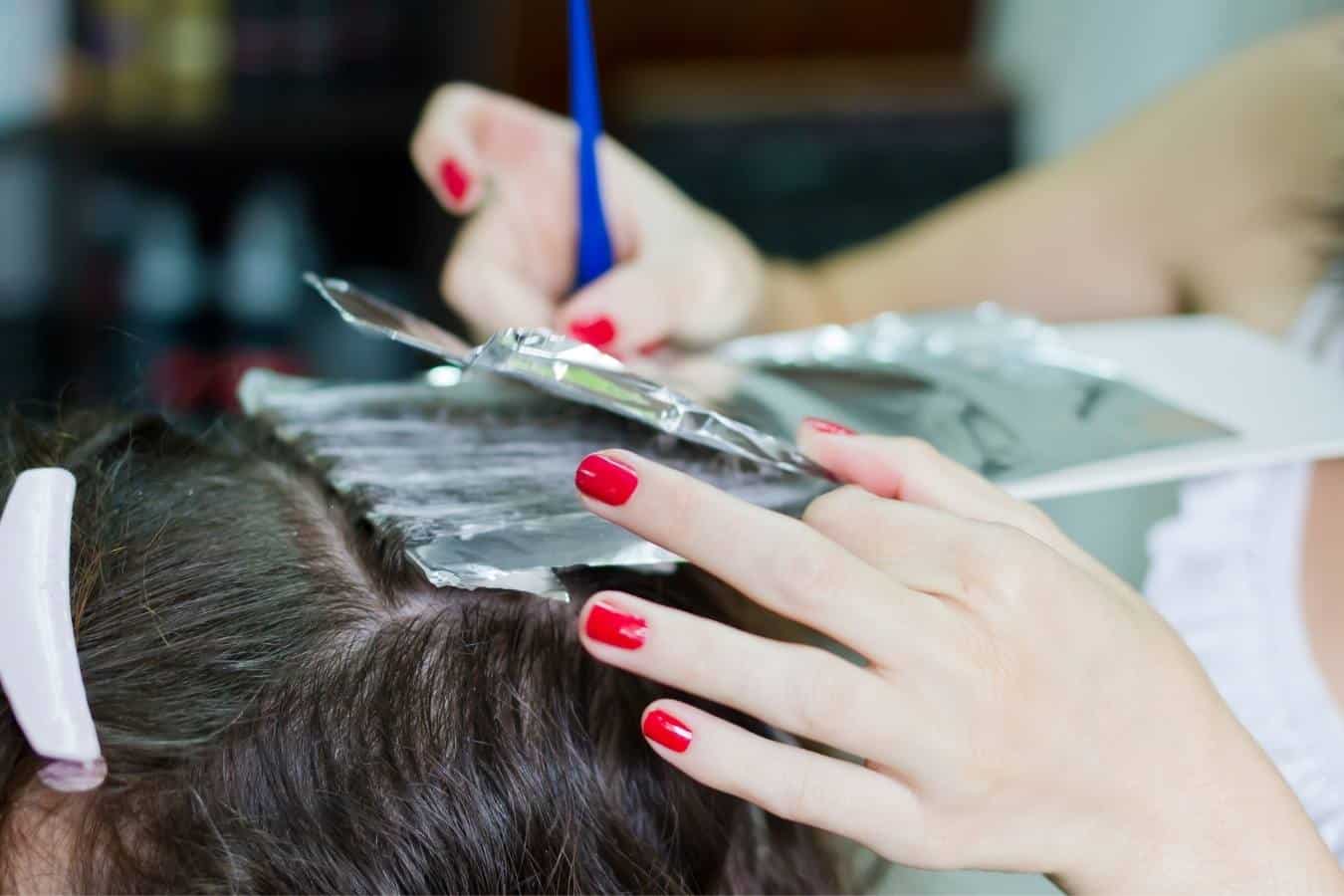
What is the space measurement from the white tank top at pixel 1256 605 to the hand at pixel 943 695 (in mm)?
184

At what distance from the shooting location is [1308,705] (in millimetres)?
A: 722

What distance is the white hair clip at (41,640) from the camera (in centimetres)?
52

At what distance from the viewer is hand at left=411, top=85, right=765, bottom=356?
85 cm

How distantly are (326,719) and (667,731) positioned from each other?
17 centimetres

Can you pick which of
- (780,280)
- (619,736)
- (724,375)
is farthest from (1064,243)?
(619,736)

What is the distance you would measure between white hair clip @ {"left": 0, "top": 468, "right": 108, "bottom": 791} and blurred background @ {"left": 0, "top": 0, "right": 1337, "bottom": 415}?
1.70 metres

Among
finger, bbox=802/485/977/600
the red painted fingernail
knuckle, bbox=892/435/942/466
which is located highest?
the red painted fingernail

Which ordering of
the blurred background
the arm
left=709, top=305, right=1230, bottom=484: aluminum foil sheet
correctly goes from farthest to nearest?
the blurred background, the arm, left=709, top=305, right=1230, bottom=484: aluminum foil sheet

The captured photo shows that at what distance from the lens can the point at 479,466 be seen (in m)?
0.65

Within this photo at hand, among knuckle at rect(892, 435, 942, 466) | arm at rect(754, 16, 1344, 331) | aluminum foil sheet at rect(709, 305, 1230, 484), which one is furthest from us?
arm at rect(754, 16, 1344, 331)

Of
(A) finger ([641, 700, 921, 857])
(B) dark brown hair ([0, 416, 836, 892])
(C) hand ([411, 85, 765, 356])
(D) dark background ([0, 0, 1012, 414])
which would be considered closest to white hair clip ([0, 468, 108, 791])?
(B) dark brown hair ([0, 416, 836, 892])

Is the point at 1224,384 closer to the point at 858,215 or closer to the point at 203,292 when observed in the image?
the point at 858,215

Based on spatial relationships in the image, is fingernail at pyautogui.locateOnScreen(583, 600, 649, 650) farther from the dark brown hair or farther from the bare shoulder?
the bare shoulder

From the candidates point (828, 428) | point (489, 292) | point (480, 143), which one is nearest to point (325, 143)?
point (480, 143)
